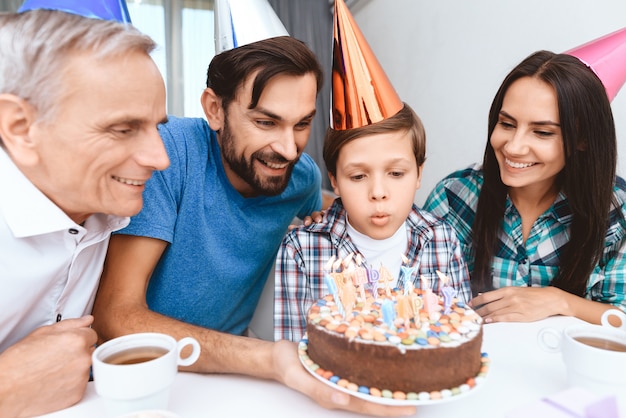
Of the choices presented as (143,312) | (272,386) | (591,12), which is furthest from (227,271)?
(591,12)

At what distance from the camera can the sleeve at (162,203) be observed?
1.18m

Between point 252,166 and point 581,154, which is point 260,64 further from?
point 581,154

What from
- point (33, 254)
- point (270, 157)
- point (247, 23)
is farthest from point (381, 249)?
point (33, 254)

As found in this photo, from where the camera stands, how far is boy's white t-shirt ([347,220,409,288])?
1.31 metres

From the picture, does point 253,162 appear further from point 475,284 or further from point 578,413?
point 578,413

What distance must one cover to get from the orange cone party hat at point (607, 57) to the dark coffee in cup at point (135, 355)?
4.69ft

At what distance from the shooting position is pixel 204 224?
4.36 feet

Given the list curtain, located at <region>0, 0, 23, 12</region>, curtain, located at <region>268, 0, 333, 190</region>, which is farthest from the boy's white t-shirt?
curtain, located at <region>0, 0, 23, 12</region>

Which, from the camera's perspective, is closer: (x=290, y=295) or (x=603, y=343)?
(x=603, y=343)

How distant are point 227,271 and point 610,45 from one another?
4.54 feet

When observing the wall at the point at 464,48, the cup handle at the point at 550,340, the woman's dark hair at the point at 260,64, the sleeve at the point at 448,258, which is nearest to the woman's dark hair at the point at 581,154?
the sleeve at the point at 448,258

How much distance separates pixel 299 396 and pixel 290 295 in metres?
0.49

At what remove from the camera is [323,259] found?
1.31 metres

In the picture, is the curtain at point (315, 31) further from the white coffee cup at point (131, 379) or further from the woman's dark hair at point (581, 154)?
the white coffee cup at point (131, 379)
